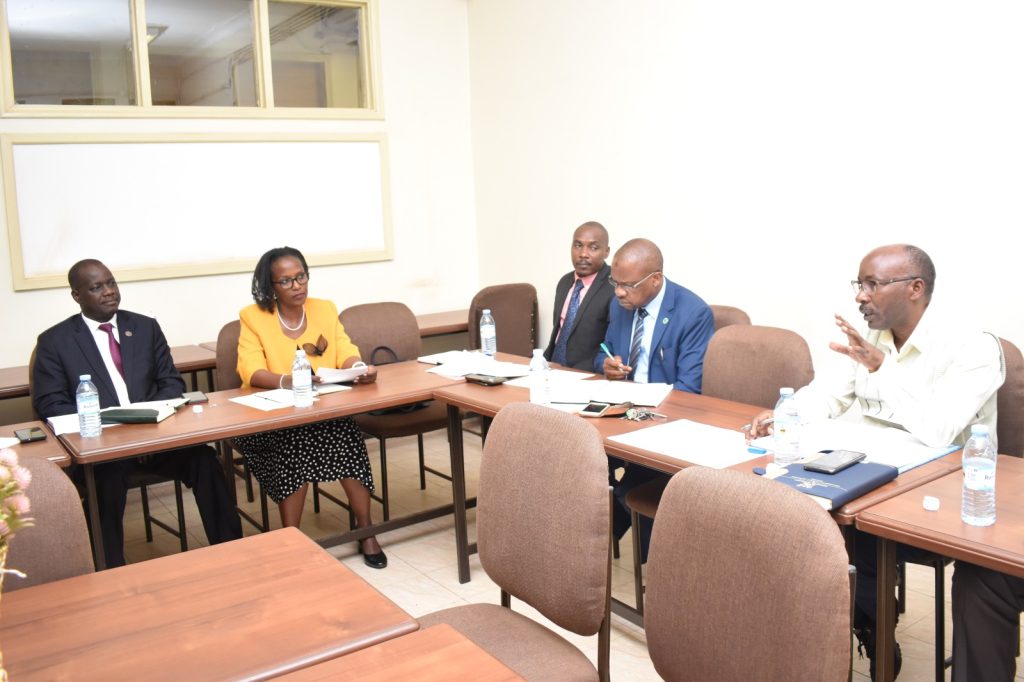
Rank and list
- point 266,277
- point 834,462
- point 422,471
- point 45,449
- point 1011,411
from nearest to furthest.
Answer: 1. point 834,462
2. point 1011,411
3. point 45,449
4. point 266,277
5. point 422,471

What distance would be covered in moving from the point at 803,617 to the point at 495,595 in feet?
7.09

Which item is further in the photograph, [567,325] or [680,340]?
[567,325]

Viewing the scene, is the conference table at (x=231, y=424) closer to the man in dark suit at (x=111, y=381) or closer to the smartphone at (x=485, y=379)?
the smartphone at (x=485, y=379)

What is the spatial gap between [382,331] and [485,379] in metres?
1.04

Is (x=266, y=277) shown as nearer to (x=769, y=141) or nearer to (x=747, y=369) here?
(x=747, y=369)

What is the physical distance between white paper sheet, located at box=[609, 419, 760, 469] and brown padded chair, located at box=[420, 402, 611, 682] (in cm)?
52

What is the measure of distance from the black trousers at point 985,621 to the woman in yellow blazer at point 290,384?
2.36 metres

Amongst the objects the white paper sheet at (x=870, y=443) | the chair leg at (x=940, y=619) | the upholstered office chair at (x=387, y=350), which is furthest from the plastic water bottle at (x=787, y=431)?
the upholstered office chair at (x=387, y=350)

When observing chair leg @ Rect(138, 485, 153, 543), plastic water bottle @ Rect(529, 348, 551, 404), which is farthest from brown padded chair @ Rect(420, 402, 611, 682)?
chair leg @ Rect(138, 485, 153, 543)

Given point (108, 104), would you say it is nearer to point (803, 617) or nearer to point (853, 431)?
point (853, 431)

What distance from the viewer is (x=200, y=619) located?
1.61 metres

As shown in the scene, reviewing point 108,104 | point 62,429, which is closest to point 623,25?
point 108,104

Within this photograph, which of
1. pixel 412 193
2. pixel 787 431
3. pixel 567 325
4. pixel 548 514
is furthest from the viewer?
pixel 412 193

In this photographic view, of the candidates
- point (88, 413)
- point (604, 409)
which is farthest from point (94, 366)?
point (604, 409)
